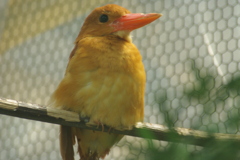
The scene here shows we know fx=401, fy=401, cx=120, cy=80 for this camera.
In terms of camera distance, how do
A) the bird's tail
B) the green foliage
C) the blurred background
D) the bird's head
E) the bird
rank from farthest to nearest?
the blurred background, the bird's head, the bird's tail, the bird, the green foliage

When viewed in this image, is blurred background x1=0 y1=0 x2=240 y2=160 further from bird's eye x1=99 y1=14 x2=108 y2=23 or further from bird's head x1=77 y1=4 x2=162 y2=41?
bird's eye x1=99 y1=14 x2=108 y2=23

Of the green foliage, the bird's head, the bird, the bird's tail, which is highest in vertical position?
the green foliage

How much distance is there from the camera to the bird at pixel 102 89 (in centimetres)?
138

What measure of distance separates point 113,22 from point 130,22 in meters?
0.08

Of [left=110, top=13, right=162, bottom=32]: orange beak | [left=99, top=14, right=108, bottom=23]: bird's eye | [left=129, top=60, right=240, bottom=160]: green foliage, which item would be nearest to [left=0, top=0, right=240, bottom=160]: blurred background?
[left=110, top=13, right=162, bottom=32]: orange beak

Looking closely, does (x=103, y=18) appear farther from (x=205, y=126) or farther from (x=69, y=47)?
(x=205, y=126)

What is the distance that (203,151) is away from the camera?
38cm

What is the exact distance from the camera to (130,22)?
1631 mm

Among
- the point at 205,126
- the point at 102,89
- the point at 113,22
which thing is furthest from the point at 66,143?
the point at 205,126

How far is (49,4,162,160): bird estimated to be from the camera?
138 cm

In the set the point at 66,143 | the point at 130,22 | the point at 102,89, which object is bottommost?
the point at 66,143

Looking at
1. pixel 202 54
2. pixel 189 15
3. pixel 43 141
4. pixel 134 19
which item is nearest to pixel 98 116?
pixel 134 19

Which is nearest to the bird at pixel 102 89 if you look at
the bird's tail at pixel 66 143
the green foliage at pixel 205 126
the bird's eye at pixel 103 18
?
the bird's tail at pixel 66 143

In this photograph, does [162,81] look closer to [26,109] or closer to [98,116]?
A: [98,116]
